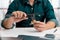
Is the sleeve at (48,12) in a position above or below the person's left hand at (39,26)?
above

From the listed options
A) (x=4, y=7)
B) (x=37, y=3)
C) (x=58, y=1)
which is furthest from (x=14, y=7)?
(x=58, y=1)

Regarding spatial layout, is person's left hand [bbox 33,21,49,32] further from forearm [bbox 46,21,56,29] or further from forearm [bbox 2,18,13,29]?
forearm [bbox 2,18,13,29]

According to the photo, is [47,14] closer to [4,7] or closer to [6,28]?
[6,28]

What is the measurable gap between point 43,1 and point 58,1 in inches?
17.3

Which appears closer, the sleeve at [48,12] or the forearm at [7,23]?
the forearm at [7,23]

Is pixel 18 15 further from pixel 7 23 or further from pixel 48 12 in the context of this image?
pixel 48 12

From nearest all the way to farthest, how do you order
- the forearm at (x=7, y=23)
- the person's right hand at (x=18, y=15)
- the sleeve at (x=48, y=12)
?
the person's right hand at (x=18, y=15), the forearm at (x=7, y=23), the sleeve at (x=48, y=12)

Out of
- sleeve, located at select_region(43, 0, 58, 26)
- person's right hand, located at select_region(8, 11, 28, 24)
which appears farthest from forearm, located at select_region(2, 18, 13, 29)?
sleeve, located at select_region(43, 0, 58, 26)

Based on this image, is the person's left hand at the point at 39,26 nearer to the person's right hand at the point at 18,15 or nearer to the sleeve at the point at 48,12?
the person's right hand at the point at 18,15

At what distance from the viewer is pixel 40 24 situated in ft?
3.45

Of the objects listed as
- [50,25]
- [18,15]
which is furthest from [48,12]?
[18,15]

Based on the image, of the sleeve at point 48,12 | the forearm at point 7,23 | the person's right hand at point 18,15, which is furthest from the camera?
the sleeve at point 48,12

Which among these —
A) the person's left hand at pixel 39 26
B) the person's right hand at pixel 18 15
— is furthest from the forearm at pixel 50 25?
the person's right hand at pixel 18 15

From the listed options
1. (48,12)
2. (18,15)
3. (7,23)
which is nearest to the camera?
(18,15)
